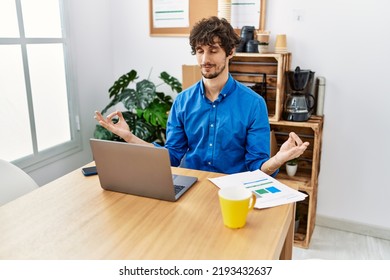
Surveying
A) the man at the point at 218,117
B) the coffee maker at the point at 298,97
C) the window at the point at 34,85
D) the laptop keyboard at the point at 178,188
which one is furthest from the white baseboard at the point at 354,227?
the window at the point at 34,85

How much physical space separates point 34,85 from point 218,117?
4.80ft

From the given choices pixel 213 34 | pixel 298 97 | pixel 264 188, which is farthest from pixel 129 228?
pixel 298 97

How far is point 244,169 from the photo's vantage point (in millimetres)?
1734

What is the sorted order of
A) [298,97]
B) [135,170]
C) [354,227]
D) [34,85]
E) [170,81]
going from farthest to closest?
[170,81] → [354,227] → [34,85] → [298,97] → [135,170]

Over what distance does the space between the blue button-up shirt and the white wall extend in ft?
3.11

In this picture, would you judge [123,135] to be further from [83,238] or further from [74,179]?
[83,238]

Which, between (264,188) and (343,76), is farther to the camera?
(343,76)

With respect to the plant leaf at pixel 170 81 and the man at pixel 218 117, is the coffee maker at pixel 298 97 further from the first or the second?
the plant leaf at pixel 170 81

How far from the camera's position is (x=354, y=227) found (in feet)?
8.42

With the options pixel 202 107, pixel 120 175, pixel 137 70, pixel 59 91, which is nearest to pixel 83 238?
pixel 120 175

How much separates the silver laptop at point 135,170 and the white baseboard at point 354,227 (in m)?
1.77

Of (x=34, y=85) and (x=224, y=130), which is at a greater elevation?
(x=34, y=85)

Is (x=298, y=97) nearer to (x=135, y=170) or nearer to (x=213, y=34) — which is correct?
(x=213, y=34)

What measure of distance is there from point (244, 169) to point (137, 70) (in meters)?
1.67
